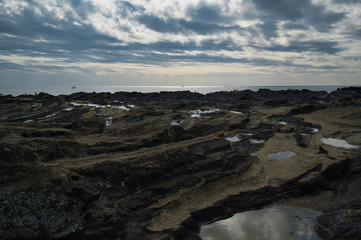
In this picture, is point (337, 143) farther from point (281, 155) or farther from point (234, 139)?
point (234, 139)

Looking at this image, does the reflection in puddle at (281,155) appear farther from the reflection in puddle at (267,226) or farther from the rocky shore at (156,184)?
the reflection in puddle at (267,226)

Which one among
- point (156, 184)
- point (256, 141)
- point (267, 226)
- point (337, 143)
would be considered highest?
point (337, 143)

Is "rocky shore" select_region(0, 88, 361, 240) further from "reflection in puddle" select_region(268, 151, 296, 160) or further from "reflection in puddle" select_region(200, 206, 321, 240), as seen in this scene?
"reflection in puddle" select_region(200, 206, 321, 240)

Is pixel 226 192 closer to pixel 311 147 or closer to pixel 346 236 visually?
pixel 346 236

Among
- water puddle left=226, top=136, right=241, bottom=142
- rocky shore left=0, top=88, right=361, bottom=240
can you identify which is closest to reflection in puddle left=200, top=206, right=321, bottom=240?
rocky shore left=0, top=88, right=361, bottom=240

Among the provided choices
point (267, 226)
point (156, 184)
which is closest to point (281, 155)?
point (267, 226)

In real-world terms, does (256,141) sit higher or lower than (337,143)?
lower

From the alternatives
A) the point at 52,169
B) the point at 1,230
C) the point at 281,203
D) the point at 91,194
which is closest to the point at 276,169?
the point at 281,203

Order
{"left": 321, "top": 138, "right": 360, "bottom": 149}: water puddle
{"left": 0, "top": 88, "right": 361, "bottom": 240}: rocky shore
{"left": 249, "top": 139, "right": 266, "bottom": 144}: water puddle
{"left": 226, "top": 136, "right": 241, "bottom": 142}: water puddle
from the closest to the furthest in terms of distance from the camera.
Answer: {"left": 0, "top": 88, "right": 361, "bottom": 240}: rocky shore < {"left": 321, "top": 138, "right": 360, "bottom": 149}: water puddle < {"left": 249, "top": 139, "right": 266, "bottom": 144}: water puddle < {"left": 226, "top": 136, "right": 241, "bottom": 142}: water puddle

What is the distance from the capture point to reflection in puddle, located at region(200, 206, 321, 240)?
709 cm

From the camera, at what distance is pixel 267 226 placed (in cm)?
754

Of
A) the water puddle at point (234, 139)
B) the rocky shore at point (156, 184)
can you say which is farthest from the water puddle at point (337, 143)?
the water puddle at point (234, 139)

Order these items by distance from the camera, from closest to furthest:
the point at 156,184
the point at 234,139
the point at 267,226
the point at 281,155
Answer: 1. the point at 267,226
2. the point at 156,184
3. the point at 281,155
4. the point at 234,139

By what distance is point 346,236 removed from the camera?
6.57 metres
